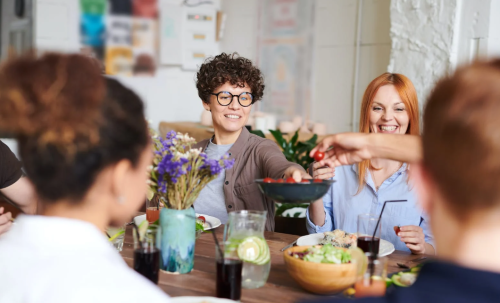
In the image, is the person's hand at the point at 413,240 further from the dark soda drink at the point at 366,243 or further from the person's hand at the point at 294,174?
the person's hand at the point at 294,174

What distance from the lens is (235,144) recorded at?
2.48 meters

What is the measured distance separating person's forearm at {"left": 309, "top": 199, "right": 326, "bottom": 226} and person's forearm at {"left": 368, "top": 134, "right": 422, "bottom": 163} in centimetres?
57

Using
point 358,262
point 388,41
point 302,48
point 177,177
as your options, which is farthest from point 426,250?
point 302,48

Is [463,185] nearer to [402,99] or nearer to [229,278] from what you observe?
[229,278]

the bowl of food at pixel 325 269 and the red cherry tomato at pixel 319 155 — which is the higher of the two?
the red cherry tomato at pixel 319 155

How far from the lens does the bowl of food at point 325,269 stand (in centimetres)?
134

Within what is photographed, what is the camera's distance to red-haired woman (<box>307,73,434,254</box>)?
7.19ft

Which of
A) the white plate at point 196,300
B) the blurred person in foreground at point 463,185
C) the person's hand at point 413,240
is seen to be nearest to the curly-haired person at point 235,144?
the person's hand at point 413,240

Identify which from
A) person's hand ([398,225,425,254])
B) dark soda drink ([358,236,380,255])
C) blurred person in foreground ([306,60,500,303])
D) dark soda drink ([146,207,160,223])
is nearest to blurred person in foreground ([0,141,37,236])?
dark soda drink ([146,207,160,223])

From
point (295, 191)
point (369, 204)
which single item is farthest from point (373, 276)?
point (369, 204)

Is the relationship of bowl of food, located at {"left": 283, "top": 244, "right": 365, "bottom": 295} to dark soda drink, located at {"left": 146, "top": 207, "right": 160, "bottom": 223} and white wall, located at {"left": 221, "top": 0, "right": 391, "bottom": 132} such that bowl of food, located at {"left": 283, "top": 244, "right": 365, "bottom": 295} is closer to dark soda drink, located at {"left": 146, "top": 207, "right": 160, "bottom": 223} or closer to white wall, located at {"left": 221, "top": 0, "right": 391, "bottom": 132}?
dark soda drink, located at {"left": 146, "top": 207, "right": 160, "bottom": 223}

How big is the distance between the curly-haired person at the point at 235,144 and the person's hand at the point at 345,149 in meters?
0.43

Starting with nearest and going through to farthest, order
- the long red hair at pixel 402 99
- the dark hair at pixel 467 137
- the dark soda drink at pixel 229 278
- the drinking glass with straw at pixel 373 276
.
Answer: the dark hair at pixel 467 137, the drinking glass with straw at pixel 373 276, the dark soda drink at pixel 229 278, the long red hair at pixel 402 99

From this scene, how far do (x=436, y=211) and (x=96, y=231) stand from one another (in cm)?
62
